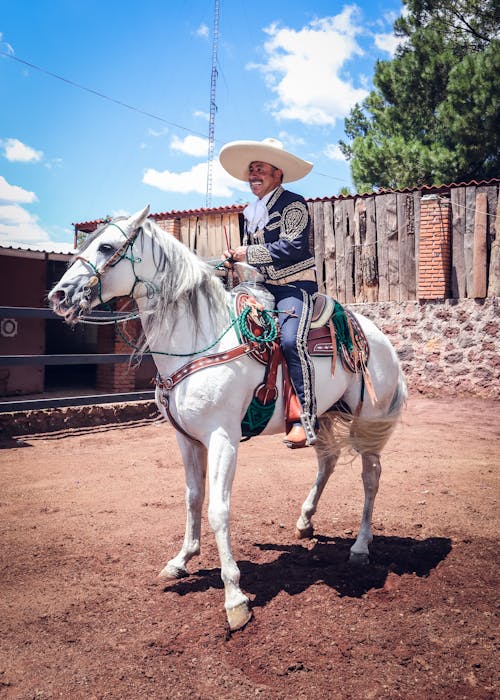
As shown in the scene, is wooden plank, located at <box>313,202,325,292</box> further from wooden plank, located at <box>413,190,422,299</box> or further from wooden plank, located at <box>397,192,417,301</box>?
wooden plank, located at <box>413,190,422,299</box>

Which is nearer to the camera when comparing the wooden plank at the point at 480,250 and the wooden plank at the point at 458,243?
the wooden plank at the point at 480,250

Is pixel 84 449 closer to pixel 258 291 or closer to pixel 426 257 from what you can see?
pixel 258 291

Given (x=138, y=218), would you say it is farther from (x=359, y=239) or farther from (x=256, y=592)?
(x=359, y=239)

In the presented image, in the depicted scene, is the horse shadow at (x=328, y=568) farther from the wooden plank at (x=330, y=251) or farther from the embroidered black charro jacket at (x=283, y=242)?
the wooden plank at (x=330, y=251)

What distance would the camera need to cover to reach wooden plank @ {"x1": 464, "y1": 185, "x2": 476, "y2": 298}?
10.8 meters

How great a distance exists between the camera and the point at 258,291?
3.63m

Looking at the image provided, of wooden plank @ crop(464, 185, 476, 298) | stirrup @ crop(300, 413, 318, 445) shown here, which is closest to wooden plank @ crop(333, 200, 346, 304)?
wooden plank @ crop(464, 185, 476, 298)

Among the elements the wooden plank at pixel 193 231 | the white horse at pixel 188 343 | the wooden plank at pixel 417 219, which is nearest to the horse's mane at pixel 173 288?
the white horse at pixel 188 343

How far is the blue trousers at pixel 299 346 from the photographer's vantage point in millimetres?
3406

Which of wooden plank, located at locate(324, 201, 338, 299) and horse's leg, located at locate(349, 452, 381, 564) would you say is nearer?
horse's leg, located at locate(349, 452, 381, 564)

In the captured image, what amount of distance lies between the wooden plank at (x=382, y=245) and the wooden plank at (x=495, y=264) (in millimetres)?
2164

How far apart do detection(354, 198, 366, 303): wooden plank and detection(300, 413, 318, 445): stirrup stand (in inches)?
361

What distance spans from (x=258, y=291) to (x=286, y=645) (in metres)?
2.14

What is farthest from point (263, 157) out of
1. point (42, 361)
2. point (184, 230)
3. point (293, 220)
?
point (184, 230)
